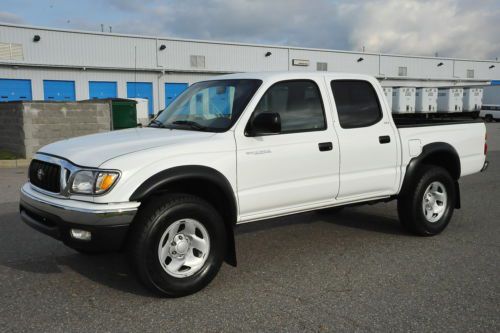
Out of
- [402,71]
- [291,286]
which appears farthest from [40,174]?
[402,71]

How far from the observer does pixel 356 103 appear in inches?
207

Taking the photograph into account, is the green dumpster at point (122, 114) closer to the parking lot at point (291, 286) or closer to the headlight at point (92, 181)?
the parking lot at point (291, 286)

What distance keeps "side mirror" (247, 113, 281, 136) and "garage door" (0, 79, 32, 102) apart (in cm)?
2794

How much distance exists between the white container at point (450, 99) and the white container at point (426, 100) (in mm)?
766

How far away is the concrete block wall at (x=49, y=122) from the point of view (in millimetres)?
12922

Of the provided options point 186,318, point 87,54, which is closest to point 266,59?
point 87,54

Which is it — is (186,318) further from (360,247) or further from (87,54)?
(87,54)

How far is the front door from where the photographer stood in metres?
4.36

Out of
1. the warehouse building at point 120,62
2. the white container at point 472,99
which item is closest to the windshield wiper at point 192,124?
the warehouse building at point 120,62

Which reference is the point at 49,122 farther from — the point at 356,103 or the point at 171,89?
the point at 171,89

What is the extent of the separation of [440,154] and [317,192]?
210 cm

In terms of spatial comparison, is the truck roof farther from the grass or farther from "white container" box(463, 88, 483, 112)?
"white container" box(463, 88, 483, 112)

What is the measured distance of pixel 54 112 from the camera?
43.5 feet

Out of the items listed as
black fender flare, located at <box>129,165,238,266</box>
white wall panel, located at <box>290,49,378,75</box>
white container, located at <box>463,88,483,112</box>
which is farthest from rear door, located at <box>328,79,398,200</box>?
white container, located at <box>463,88,483,112</box>
